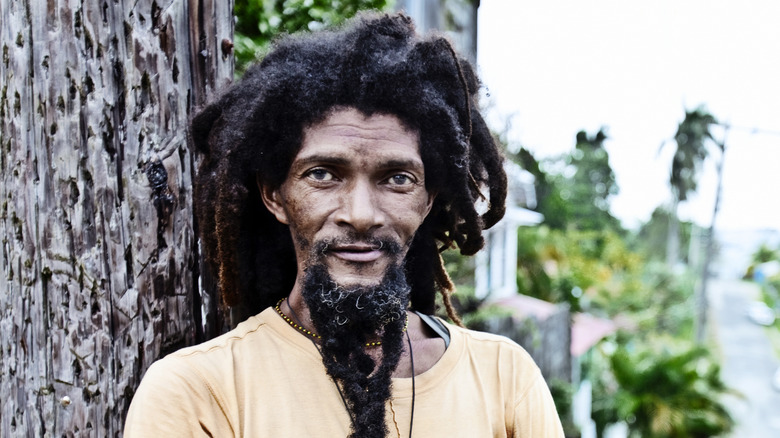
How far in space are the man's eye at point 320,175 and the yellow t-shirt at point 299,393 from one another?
1.43 feet

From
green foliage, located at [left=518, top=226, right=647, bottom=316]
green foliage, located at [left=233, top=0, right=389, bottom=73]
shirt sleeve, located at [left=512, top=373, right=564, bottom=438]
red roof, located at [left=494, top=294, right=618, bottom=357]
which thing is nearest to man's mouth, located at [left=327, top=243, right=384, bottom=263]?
shirt sleeve, located at [left=512, top=373, right=564, bottom=438]

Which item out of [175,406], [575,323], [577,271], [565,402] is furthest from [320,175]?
[577,271]

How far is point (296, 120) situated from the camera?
185cm

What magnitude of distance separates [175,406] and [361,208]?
70 cm

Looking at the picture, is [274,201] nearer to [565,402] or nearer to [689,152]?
[565,402]

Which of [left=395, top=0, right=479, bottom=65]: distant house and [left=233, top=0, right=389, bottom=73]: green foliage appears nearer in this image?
[left=233, top=0, right=389, bottom=73]: green foliage

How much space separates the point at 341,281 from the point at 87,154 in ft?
2.59

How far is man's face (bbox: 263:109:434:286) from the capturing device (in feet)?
5.77

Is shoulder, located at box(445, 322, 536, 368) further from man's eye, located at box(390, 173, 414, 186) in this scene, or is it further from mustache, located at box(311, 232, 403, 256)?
man's eye, located at box(390, 173, 414, 186)

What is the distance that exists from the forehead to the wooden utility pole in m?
0.47

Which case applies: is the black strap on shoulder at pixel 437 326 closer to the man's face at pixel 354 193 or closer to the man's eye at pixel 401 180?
the man's face at pixel 354 193

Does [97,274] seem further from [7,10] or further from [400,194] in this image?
[400,194]

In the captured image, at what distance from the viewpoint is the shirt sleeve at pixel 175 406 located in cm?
157

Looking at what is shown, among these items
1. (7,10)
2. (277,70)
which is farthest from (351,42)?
(7,10)
